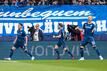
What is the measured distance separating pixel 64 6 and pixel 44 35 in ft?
6.55

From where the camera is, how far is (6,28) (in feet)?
83.3

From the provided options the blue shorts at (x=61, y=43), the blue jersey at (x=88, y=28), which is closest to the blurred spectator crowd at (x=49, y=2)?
the blue shorts at (x=61, y=43)

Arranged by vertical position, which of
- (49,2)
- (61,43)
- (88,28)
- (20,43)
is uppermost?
(49,2)

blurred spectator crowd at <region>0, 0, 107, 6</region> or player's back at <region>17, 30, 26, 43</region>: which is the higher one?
blurred spectator crowd at <region>0, 0, 107, 6</region>

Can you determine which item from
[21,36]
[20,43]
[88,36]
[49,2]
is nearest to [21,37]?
[21,36]

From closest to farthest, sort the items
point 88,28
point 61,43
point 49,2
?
point 88,28, point 61,43, point 49,2

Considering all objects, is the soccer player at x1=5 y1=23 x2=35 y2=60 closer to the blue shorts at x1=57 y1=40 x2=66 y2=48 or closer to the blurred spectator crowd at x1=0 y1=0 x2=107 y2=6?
the blue shorts at x1=57 y1=40 x2=66 y2=48

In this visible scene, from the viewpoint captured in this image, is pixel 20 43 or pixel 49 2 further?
pixel 49 2

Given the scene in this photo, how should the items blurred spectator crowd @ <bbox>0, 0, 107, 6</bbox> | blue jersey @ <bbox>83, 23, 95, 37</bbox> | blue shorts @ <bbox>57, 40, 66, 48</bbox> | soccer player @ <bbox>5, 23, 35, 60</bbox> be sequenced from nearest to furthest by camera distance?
blue jersey @ <bbox>83, 23, 95, 37</bbox> → soccer player @ <bbox>5, 23, 35, 60</bbox> → blue shorts @ <bbox>57, 40, 66, 48</bbox> → blurred spectator crowd @ <bbox>0, 0, 107, 6</bbox>

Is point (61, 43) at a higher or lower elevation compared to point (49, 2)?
lower

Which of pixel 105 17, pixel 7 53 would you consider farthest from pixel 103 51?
pixel 7 53

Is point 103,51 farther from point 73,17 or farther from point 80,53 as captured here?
point 73,17

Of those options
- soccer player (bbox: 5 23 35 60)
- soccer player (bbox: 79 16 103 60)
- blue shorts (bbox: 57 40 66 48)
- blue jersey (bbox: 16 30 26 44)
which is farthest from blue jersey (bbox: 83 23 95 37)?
blue jersey (bbox: 16 30 26 44)

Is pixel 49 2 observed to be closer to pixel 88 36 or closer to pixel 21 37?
pixel 21 37
